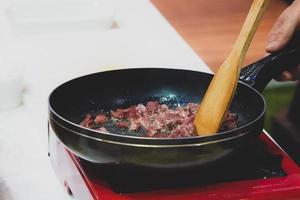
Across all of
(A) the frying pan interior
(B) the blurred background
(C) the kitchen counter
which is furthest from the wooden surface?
(A) the frying pan interior

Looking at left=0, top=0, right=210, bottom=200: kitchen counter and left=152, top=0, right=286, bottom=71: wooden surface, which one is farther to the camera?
left=152, top=0, right=286, bottom=71: wooden surface

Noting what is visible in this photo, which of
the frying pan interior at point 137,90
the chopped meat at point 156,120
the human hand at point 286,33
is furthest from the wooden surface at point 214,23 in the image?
the chopped meat at point 156,120

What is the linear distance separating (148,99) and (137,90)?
36 millimetres

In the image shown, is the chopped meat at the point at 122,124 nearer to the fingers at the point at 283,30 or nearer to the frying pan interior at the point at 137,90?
the frying pan interior at the point at 137,90

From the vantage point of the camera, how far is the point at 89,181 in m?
1.24

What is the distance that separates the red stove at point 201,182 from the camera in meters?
1.20

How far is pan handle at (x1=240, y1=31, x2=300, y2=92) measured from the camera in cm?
149

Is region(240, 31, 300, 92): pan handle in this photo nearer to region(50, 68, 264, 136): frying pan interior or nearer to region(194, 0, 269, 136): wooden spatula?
region(50, 68, 264, 136): frying pan interior

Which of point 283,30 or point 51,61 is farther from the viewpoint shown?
point 51,61

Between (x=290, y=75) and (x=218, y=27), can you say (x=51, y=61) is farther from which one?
(x=218, y=27)

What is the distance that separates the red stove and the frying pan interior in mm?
128

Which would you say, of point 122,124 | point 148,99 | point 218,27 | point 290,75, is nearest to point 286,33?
point 290,75

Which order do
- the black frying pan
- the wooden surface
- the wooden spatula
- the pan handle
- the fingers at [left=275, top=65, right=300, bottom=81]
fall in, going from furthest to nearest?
the wooden surface
the fingers at [left=275, top=65, right=300, bottom=81]
the pan handle
the wooden spatula
the black frying pan

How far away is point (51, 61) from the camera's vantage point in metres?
2.12
